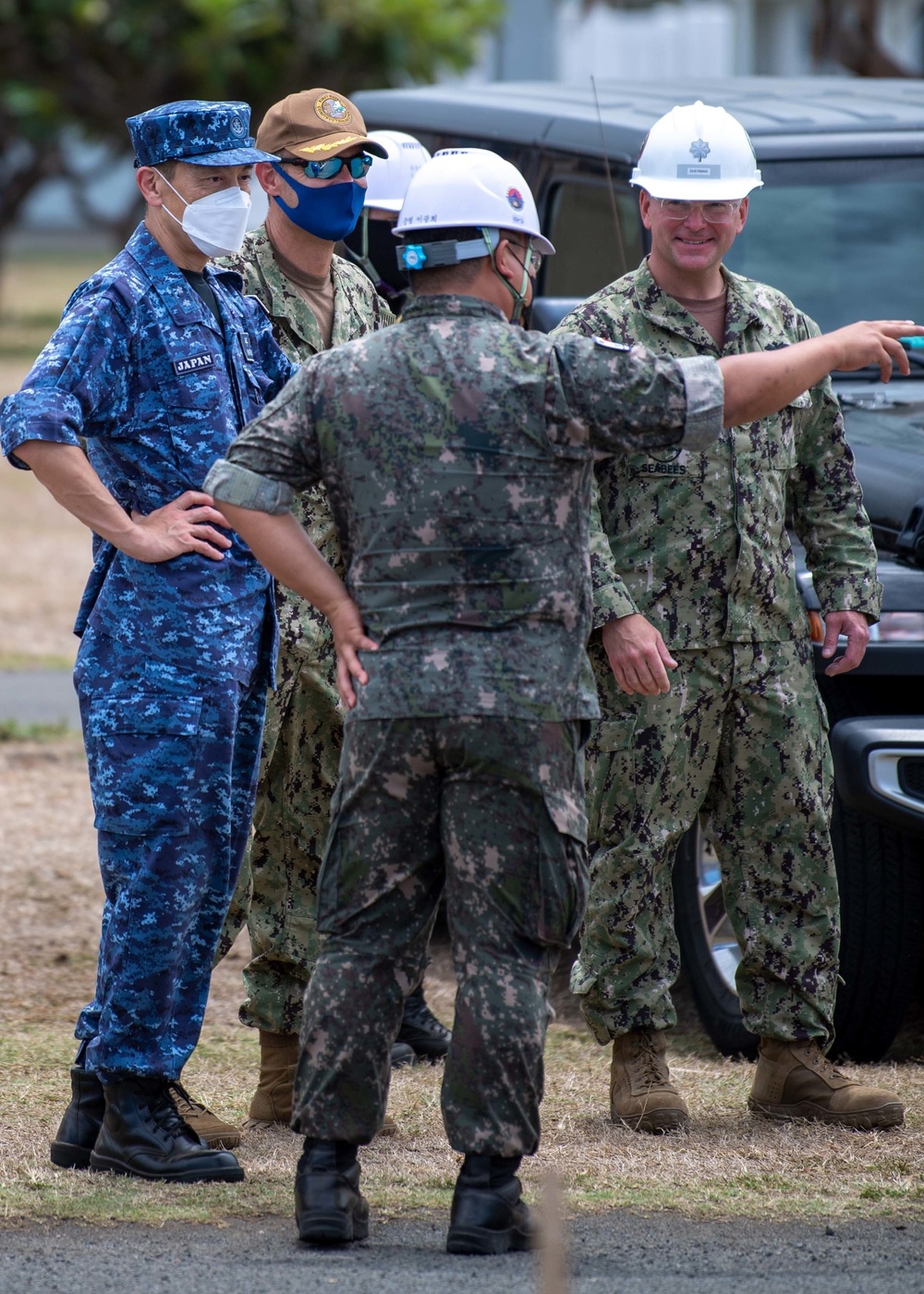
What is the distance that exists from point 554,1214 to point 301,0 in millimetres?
25846

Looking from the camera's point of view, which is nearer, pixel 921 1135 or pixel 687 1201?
pixel 687 1201

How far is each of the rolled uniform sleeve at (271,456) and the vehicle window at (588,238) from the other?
2.15 metres

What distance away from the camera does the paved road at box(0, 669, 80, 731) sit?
28.6ft

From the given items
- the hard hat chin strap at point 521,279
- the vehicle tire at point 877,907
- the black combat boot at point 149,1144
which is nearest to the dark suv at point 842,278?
the vehicle tire at point 877,907

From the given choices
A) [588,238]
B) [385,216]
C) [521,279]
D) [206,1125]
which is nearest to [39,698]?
[588,238]

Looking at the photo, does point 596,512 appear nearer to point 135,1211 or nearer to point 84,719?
point 84,719

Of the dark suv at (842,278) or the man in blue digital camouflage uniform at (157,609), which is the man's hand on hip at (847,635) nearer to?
the dark suv at (842,278)

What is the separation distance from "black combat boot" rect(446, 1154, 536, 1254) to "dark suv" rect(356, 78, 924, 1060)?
1328 mm

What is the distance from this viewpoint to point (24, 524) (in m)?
14.2

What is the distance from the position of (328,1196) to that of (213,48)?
79.3ft

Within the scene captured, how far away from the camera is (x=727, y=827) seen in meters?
4.29

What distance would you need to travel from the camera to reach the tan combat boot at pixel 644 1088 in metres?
4.23

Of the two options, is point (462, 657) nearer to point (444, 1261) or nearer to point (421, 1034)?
point (444, 1261)

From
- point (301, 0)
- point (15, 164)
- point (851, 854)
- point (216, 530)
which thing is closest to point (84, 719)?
point (216, 530)
